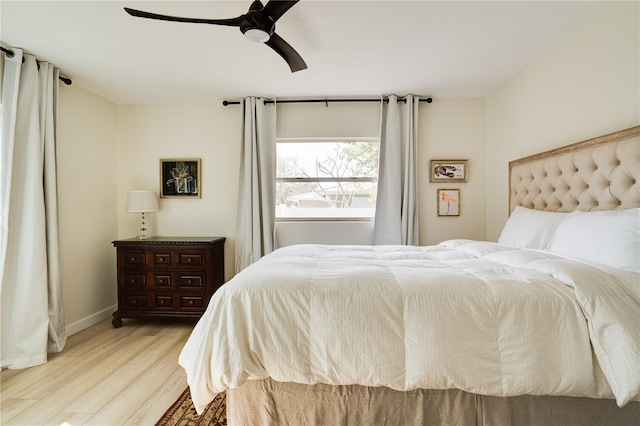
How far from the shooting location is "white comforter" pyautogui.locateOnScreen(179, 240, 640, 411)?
1108 millimetres

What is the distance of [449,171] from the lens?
328 cm

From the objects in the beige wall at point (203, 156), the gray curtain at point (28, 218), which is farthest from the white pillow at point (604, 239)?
the gray curtain at point (28, 218)

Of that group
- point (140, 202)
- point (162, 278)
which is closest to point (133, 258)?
point (162, 278)

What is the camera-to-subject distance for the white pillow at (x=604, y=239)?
4.33 feet

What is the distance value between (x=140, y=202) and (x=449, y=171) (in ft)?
11.3

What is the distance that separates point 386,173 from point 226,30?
2.04 metres

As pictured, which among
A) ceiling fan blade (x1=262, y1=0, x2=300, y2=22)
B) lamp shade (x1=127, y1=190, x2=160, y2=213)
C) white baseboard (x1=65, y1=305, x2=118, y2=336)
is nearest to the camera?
ceiling fan blade (x1=262, y1=0, x2=300, y2=22)

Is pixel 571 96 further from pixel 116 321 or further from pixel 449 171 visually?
pixel 116 321

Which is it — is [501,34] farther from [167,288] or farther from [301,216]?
[167,288]

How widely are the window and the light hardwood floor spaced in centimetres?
184

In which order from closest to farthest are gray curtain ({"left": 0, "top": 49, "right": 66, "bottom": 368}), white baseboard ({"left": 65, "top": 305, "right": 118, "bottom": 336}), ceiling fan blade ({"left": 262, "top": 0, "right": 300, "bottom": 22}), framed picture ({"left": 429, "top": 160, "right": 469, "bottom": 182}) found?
ceiling fan blade ({"left": 262, "top": 0, "right": 300, "bottom": 22}) < gray curtain ({"left": 0, "top": 49, "right": 66, "bottom": 368}) < white baseboard ({"left": 65, "top": 305, "right": 118, "bottom": 336}) < framed picture ({"left": 429, "top": 160, "right": 469, "bottom": 182})

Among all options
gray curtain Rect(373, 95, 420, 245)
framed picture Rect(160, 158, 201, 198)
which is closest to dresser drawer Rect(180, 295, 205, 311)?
framed picture Rect(160, 158, 201, 198)

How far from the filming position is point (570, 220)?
68.1 inches

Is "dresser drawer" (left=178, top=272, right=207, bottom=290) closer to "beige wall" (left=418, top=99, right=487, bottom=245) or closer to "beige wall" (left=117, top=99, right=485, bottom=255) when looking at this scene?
"beige wall" (left=117, top=99, right=485, bottom=255)
